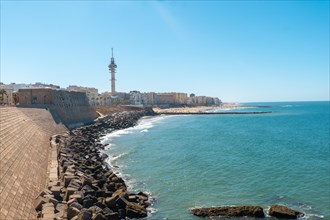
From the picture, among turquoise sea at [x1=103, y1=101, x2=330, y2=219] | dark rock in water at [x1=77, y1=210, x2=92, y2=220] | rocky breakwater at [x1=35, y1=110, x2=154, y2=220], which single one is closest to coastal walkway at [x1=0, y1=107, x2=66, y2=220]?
rocky breakwater at [x1=35, y1=110, x2=154, y2=220]

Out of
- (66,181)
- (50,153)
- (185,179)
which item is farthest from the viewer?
(50,153)

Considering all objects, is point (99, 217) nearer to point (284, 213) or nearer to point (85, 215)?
point (85, 215)

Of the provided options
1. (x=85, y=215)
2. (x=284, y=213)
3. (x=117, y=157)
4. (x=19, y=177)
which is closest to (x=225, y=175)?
(x=284, y=213)

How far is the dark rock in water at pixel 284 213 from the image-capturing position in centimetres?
1388

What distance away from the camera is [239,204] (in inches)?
615

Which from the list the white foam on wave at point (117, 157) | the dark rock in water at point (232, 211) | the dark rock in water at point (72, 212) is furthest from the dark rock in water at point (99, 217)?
the white foam on wave at point (117, 157)

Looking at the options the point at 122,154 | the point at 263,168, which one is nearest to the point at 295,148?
the point at 263,168

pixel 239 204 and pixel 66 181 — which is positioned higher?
pixel 66 181

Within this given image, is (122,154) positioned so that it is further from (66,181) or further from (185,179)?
(66,181)

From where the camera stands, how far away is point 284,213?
1389cm

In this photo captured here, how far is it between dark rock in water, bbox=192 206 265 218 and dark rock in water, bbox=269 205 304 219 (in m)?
0.43

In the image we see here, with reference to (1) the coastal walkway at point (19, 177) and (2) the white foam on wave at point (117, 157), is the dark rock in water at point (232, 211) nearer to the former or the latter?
(1) the coastal walkway at point (19, 177)

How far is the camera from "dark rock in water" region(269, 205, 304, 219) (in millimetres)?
13883

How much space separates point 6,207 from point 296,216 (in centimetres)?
1062
